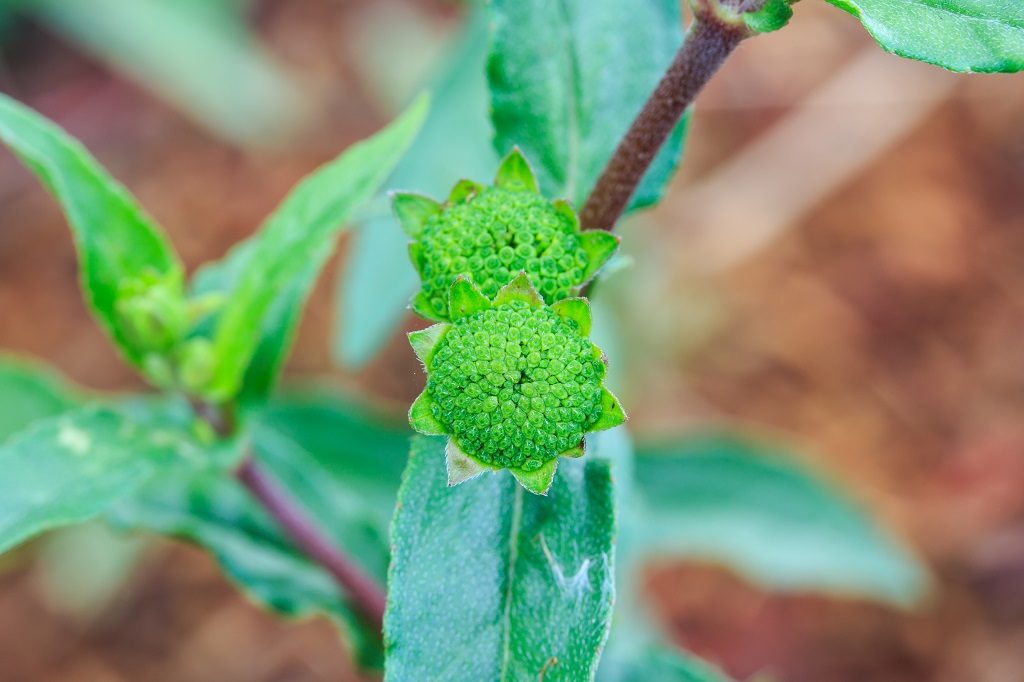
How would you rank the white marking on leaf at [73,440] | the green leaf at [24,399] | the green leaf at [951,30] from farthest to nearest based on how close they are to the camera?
the green leaf at [24,399] → the white marking on leaf at [73,440] → the green leaf at [951,30]

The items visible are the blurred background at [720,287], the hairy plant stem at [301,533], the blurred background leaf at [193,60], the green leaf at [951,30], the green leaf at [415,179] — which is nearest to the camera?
the green leaf at [951,30]

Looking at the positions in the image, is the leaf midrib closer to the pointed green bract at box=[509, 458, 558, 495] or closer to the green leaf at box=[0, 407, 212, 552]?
the pointed green bract at box=[509, 458, 558, 495]

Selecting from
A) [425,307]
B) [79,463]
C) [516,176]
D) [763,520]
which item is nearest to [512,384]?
[425,307]

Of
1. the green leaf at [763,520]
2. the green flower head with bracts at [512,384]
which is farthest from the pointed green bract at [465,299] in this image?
the green leaf at [763,520]

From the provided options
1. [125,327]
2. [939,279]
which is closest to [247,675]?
[125,327]

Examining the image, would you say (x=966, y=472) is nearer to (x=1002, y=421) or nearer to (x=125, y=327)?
(x=1002, y=421)

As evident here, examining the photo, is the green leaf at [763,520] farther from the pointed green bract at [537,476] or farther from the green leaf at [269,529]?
the pointed green bract at [537,476]
